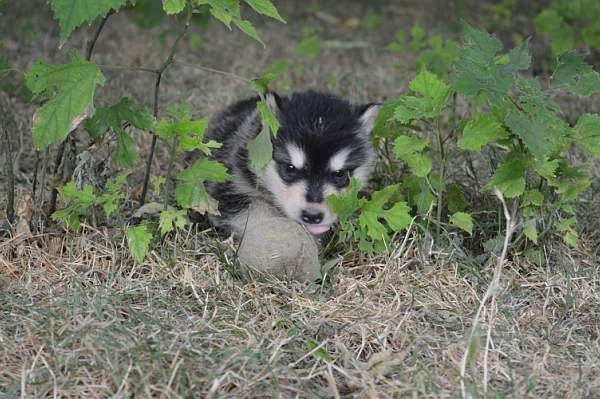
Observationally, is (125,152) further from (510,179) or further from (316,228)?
(510,179)

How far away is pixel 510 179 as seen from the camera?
418 centimetres

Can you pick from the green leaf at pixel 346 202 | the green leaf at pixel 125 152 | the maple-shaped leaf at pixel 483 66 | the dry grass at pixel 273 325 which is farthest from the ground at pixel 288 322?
the maple-shaped leaf at pixel 483 66

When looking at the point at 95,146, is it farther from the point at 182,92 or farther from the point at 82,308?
the point at 182,92

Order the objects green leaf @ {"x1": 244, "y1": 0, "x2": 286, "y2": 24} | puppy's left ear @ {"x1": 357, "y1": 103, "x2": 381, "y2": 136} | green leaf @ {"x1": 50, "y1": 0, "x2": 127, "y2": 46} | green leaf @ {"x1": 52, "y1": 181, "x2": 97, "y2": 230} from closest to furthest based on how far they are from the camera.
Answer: green leaf @ {"x1": 50, "y1": 0, "x2": 127, "y2": 46}, green leaf @ {"x1": 244, "y1": 0, "x2": 286, "y2": 24}, green leaf @ {"x1": 52, "y1": 181, "x2": 97, "y2": 230}, puppy's left ear @ {"x1": 357, "y1": 103, "x2": 381, "y2": 136}

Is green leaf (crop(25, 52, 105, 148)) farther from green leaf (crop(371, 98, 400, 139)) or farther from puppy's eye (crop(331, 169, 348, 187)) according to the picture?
green leaf (crop(371, 98, 400, 139))

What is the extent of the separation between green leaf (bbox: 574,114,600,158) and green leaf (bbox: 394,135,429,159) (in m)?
0.75

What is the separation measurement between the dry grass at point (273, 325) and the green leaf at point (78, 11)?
117cm

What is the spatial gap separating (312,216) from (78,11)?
1604 mm

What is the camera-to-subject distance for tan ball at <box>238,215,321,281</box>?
4.11m

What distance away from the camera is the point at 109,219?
14.7 ft

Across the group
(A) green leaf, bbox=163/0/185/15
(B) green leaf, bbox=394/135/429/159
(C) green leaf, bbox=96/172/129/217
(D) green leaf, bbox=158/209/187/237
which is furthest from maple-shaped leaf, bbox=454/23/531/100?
(C) green leaf, bbox=96/172/129/217

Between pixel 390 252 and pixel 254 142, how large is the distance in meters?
0.89

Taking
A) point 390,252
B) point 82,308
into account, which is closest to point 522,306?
point 390,252

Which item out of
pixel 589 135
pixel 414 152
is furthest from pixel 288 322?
pixel 589 135
